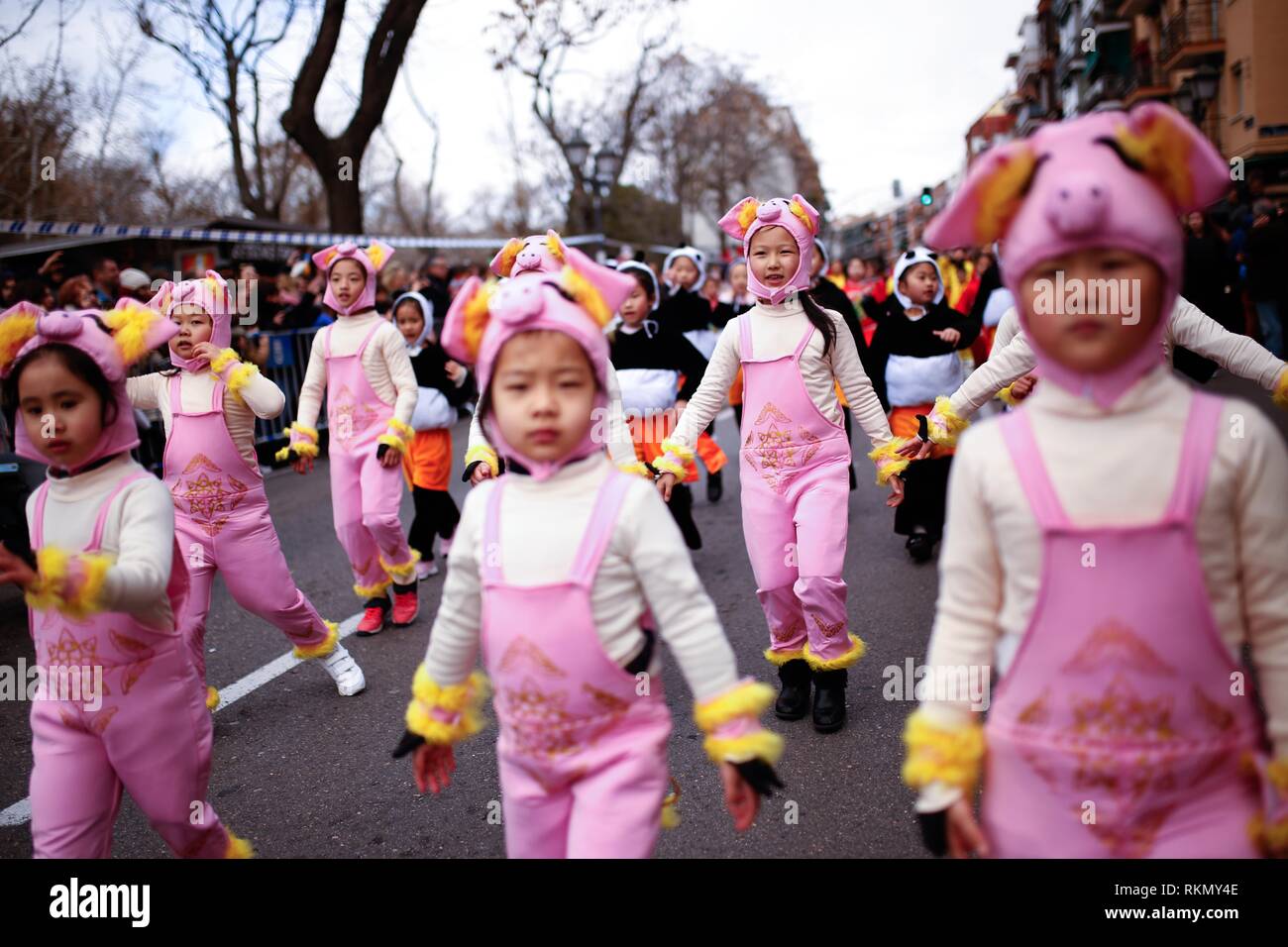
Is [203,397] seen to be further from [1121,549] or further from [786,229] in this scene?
[1121,549]

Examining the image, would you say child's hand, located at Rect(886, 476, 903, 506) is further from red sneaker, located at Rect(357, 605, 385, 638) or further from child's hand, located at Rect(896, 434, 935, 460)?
red sneaker, located at Rect(357, 605, 385, 638)

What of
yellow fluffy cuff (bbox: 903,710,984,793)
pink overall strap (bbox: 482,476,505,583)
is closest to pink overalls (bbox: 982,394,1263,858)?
yellow fluffy cuff (bbox: 903,710,984,793)

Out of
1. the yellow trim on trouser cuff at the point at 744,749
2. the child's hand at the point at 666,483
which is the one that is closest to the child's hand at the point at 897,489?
the child's hand at the point at 666,483

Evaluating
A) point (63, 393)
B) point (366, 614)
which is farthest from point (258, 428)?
point (63, 393)

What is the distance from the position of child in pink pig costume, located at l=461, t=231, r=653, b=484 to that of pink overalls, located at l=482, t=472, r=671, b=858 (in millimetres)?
1200

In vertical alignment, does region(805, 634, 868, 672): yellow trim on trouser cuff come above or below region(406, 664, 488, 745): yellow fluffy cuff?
below

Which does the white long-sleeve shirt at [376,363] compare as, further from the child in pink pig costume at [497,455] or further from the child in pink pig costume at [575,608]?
the child in pink pig costume at [575,608]

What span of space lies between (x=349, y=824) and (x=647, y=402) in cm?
362

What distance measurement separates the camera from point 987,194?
2115 mm

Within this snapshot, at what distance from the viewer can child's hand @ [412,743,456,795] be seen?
264cm

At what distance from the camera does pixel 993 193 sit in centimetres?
211

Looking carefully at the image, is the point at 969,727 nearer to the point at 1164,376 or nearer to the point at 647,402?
the point at 1164,376

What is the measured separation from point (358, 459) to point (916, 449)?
3.32 metres

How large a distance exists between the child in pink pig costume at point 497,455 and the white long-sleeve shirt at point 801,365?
1.03 ft
